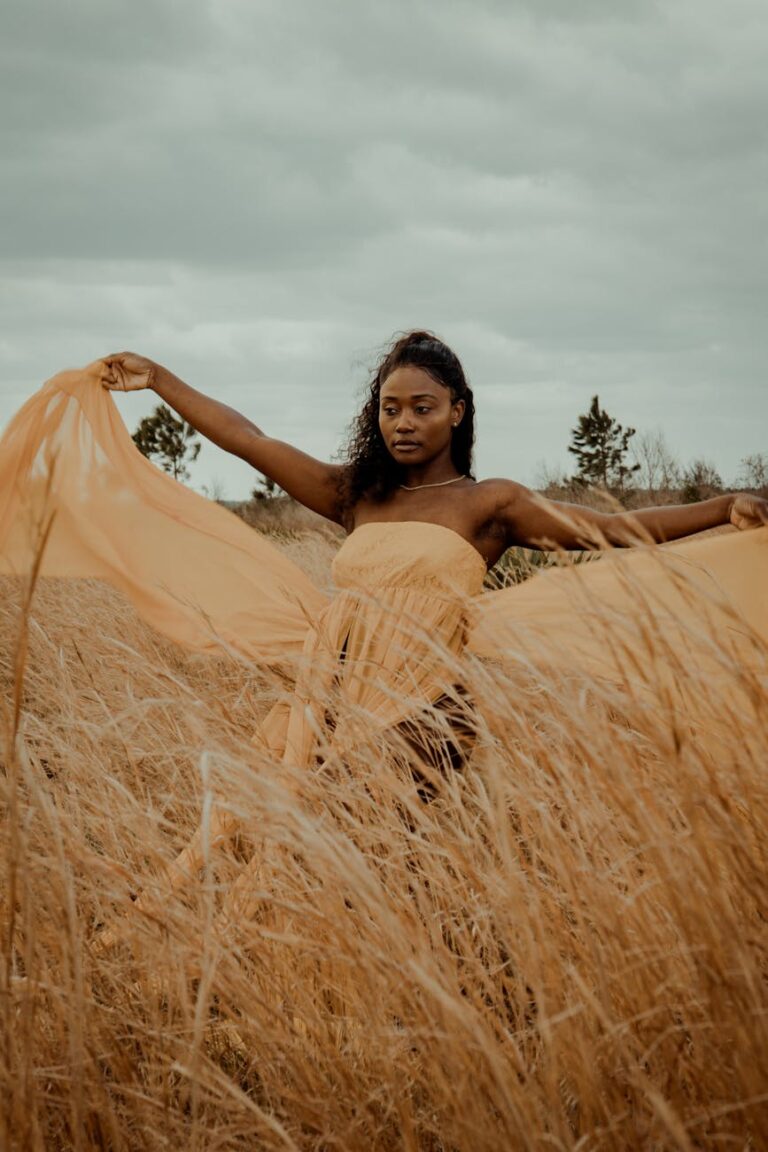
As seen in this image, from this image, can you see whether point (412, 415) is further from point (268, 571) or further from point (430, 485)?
point (268, 571)

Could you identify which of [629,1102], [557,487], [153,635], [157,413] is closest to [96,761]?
[629,1102]

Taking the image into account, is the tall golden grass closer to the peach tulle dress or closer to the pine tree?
the peach tulle dress

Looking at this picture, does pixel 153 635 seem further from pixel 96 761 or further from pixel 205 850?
pixel 205 850

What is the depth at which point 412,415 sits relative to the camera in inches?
110

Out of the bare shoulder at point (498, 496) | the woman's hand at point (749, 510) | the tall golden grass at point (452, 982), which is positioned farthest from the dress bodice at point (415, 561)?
the tall golden grass at point (452, 982)

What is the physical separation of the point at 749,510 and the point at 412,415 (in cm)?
101

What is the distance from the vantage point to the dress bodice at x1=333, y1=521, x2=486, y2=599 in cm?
261

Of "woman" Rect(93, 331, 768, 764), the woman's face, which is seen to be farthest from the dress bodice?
the woman's face

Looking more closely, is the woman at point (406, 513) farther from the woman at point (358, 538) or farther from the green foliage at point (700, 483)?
the green foliage at point (700, 483)

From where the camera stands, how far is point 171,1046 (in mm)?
A: 1522

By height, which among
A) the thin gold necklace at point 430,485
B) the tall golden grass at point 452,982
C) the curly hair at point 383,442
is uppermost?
the curly hair at point 383,442

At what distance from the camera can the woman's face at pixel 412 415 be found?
9.13 ft

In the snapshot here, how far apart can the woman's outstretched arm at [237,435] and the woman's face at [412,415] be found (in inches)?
12.0

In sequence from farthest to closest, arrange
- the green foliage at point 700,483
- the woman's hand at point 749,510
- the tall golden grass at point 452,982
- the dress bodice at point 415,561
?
the green foliage at point 700,483 < the dress bodice at point 415,561 < the woman's hand at point 749,510 < the tall golden grass at point 452,982
